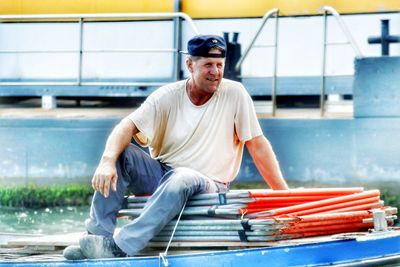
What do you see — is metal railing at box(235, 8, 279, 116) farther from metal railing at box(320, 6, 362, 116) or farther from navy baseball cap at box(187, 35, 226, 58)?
navy baseball cap at box(187, 35, 226, 58)

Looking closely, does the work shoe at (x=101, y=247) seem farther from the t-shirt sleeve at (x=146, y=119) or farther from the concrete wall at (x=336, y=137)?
the concrete wall at (x=336, y=137)

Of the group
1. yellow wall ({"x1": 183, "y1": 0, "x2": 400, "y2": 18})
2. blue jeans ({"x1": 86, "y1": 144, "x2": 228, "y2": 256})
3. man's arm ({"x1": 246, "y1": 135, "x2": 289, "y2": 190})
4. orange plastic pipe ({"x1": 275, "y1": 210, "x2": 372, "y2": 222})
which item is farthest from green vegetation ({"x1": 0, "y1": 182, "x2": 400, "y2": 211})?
orange plastic pipe ({"x1": 275, "y1": 210, "x2": 372, "y2": 222})

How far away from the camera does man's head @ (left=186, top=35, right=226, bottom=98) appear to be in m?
6.94

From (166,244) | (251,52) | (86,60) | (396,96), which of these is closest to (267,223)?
(166,244)

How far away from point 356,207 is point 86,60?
855 centimetres

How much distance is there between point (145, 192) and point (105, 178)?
431mm

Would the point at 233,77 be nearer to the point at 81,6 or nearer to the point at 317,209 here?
the point at 81,6

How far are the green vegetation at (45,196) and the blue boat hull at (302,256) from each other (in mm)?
8216

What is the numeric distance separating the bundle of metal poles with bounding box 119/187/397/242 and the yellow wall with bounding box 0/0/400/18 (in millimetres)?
7452

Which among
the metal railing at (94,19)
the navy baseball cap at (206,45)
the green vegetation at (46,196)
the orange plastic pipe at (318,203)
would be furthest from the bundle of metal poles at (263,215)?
the green vegetation at (46,196)

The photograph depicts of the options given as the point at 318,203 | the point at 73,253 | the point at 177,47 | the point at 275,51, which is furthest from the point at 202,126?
the point at 177,47

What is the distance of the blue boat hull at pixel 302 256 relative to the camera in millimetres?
6527

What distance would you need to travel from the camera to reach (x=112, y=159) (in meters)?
6.84

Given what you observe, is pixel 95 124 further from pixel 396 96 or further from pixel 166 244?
pixel 166 244
